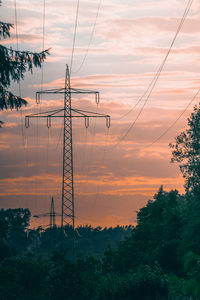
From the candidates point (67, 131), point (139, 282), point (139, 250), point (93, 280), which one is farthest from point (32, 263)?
point (139, 282)

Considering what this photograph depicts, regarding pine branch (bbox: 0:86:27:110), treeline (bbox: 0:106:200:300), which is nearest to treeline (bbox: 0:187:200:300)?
treeline (bbox: 0:106:200:300)

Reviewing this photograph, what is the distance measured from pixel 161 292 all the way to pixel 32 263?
63303mm

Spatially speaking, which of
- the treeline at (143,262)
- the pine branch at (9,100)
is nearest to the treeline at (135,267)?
the treeline at (143,262)

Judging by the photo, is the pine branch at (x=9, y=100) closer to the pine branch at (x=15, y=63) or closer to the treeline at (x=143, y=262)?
the pine branch at (x=15, y=63)

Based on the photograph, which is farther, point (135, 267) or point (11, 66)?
point (135, 267)

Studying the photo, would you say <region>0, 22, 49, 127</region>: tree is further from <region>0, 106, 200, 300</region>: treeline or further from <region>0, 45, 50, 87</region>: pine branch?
<region>0, 106, 200, 300</region>: treeline

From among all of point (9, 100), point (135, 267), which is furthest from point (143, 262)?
point (9, 100)

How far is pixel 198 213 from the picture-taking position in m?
54.3

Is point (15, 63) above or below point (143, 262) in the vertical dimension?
above

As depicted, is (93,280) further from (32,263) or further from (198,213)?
(32,263)

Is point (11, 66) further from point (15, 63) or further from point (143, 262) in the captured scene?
point (143, 262)

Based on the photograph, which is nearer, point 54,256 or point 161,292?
point 161,292

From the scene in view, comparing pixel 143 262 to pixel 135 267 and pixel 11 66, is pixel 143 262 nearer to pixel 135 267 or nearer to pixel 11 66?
pixel 135 267

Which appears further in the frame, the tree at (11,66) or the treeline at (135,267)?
the treeline at (135,267)
